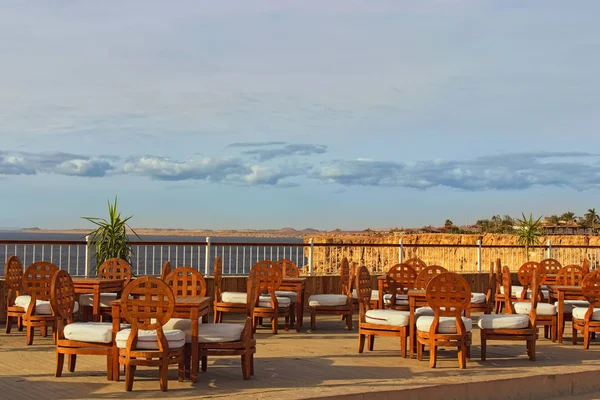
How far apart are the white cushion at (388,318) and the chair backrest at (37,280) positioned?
353 centimetres

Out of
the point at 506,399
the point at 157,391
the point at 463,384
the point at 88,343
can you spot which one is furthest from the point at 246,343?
the point at 506,399

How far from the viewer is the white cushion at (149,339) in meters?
6.41

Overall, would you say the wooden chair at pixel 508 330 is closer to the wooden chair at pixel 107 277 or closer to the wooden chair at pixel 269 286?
the wooden chair at pixel 269 286

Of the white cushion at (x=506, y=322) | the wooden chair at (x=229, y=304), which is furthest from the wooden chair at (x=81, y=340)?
the white cushion at (x=506, y=322)

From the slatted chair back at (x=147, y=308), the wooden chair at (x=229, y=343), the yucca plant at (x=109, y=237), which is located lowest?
the wooden chair at (x=229, y=343)

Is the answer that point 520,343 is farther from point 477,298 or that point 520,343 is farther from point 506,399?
point 506,399

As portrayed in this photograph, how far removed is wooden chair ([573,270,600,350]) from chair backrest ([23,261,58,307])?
6.16 m

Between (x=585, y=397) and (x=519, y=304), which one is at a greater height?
(x=519, y=304)

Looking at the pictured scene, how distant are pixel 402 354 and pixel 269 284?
2.57 m

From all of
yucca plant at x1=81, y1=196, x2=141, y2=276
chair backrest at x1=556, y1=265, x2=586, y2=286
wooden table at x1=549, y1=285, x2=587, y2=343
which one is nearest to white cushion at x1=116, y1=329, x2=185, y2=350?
wooden table at x1=549, y1=285, x2=587, y2=343

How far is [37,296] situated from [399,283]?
176 inches

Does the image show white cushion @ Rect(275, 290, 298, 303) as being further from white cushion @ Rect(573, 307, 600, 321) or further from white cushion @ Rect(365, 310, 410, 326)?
white cushion @ Rect(573, 307, 600, 321)

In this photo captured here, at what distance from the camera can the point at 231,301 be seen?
10352 millimetres

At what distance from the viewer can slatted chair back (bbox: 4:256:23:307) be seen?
958 centimetres
